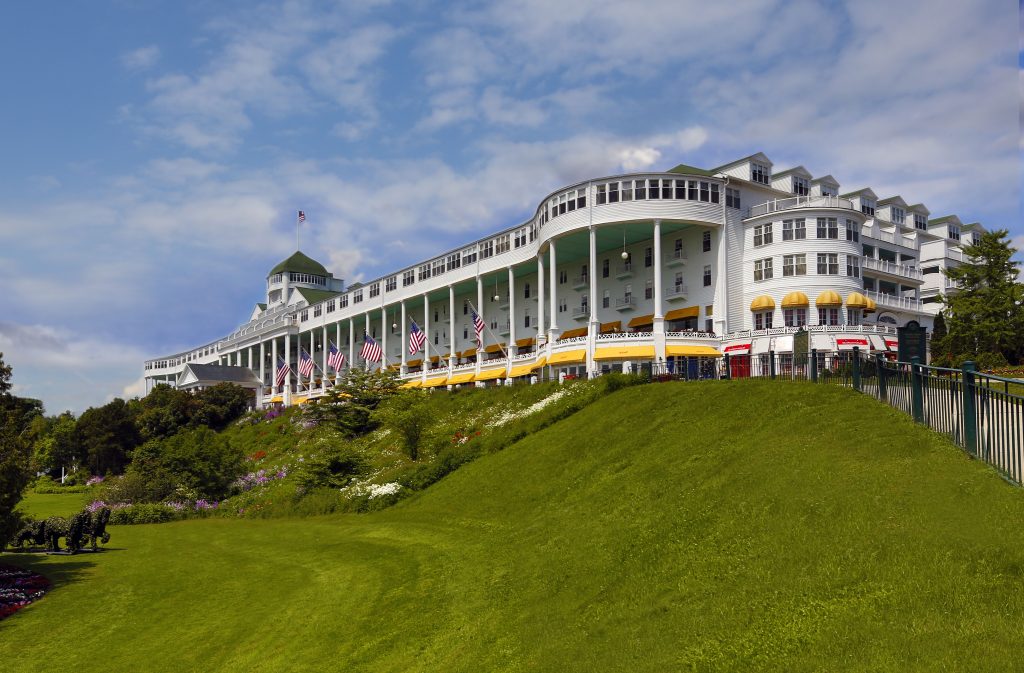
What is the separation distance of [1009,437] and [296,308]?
352 feet

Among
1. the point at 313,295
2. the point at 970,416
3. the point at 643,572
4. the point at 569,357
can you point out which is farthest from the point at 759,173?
the point at 313,295

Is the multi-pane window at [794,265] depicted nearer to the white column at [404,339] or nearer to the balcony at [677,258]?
the balcony at [677,258]

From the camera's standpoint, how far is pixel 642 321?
58.9m

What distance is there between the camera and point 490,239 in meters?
70.2

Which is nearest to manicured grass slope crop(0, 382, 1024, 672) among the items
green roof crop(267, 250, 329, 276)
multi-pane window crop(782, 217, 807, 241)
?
multi-pane window crop(782, 217, 807, 241)

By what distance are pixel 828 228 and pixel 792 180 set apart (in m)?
10.7

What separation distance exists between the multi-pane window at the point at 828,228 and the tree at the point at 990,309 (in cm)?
856

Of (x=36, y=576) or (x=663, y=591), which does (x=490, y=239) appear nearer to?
(x=36, y=576)

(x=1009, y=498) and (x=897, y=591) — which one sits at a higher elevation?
(x=1009, y=498)

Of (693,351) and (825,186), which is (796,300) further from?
(825,186)

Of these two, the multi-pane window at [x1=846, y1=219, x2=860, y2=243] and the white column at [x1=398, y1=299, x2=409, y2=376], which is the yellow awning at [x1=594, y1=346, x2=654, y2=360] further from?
the white column at [x1=398, y1=299, x2=409, y2=376]

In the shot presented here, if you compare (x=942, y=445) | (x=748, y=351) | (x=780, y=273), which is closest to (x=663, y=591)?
(x=942, y=445)

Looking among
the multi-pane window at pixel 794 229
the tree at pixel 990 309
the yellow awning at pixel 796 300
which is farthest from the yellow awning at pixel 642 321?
the tree at pixel 990 309

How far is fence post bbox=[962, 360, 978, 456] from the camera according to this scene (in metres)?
13.0
